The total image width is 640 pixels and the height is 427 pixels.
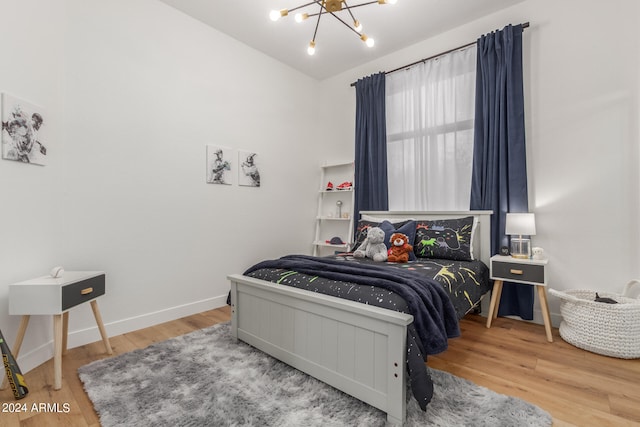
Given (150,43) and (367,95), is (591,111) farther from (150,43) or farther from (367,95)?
(150,43)

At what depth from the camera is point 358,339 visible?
1616 mm

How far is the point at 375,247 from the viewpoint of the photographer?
112 inches

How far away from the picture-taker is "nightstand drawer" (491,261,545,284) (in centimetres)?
246

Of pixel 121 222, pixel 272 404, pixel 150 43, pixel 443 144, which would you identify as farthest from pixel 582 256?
pixel 150 43

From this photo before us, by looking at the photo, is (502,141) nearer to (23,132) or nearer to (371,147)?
(371,147)

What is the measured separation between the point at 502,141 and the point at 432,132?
756mm

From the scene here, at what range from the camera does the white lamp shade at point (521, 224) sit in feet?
8.43

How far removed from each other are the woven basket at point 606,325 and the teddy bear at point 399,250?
3.77 feet

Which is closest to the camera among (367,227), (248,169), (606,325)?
(606,325)

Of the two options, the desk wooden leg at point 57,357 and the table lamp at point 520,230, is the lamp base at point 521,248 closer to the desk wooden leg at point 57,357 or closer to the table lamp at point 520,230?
the table lamp at point 520,230

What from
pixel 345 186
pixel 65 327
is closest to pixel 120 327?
pixel 65 327

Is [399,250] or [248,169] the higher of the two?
[248,169]

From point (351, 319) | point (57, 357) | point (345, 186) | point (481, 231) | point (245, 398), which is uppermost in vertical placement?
point (345, 186)

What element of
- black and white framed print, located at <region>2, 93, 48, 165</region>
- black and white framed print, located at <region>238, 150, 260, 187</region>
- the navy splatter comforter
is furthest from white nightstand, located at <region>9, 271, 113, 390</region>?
black and white framed print, located at <region>238, 150, 260, 187</region>
